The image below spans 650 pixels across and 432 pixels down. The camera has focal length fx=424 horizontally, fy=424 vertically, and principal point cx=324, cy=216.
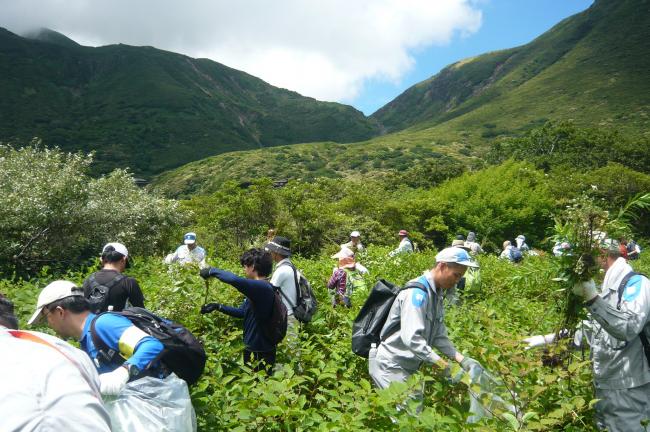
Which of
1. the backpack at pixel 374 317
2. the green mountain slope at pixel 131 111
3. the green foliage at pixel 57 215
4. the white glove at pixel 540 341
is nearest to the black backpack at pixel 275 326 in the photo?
the backpack at pixel 374 317

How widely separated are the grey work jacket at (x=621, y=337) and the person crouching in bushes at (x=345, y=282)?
3592mm

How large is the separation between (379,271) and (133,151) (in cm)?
11155

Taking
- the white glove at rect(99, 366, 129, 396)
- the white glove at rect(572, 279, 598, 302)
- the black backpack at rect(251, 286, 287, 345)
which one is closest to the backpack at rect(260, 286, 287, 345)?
the black backpack at rect(251, 286, 287, 345)

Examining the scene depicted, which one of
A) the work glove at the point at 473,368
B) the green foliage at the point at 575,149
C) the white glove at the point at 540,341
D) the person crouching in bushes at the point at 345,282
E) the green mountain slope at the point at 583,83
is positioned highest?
the green mountain slope at the point at 583,83

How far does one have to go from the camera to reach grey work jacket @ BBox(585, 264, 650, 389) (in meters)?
2.64

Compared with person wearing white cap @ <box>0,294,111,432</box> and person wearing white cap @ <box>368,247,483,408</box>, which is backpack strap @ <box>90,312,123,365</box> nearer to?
person wearing white cap @ <box>0,294,111,432</box>

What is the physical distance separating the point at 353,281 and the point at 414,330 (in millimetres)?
3619

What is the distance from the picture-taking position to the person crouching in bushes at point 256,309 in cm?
352

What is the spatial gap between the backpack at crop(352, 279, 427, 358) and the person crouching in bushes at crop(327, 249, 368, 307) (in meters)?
2.84

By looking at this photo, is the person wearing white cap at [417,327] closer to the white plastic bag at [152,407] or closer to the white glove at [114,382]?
the white plastic bag at [152,407]

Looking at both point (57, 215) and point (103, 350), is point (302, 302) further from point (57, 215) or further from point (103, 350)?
point (57, 215)

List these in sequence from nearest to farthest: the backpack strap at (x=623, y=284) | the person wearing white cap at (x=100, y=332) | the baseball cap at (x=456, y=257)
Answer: the person wearing white cap at (x=100, y=332)
the backpack strap at (x=623, y=284)
the baseball cap at (x=456, y=257)

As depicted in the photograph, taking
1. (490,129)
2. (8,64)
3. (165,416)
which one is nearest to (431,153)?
(490,129)

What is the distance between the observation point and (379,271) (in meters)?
7.69
